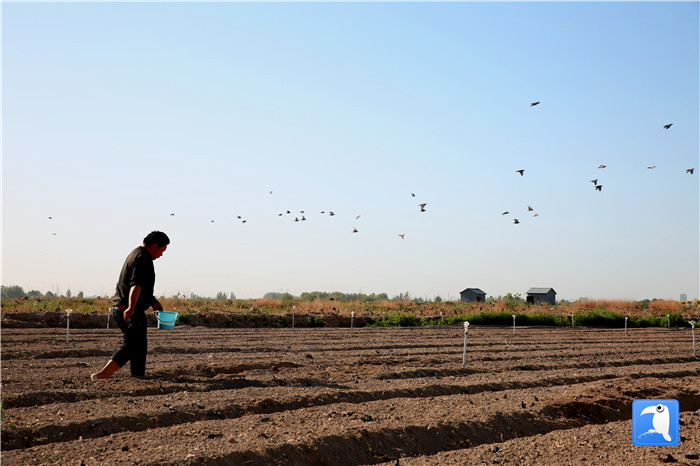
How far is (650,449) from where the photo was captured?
645 cm

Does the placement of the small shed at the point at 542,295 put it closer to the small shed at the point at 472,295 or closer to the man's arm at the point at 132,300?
the small shed at the point at 472,295

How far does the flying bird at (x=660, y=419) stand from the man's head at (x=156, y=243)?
609 centimetres

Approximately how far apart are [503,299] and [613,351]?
38676 millimetres

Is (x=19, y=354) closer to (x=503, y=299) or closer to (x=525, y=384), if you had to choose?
(x=525, y=384)

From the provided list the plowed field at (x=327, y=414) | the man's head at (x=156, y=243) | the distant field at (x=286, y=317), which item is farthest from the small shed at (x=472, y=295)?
the man's head at (x=156, y=243)

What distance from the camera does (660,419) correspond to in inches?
290

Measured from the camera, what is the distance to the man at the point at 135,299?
311 inches

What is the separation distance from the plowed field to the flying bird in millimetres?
194

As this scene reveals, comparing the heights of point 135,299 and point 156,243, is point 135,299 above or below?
below

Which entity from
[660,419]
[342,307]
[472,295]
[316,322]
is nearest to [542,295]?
[472,295]

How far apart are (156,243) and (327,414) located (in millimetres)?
3151

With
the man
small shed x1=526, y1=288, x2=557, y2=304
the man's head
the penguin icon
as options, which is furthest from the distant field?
small shed x1=526, y1=288, x2=557, y2=304

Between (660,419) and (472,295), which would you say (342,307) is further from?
(472,295)

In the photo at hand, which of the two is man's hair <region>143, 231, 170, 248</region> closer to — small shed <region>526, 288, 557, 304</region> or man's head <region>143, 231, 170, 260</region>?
man's head <region>143, 231, 170, 260</region>
